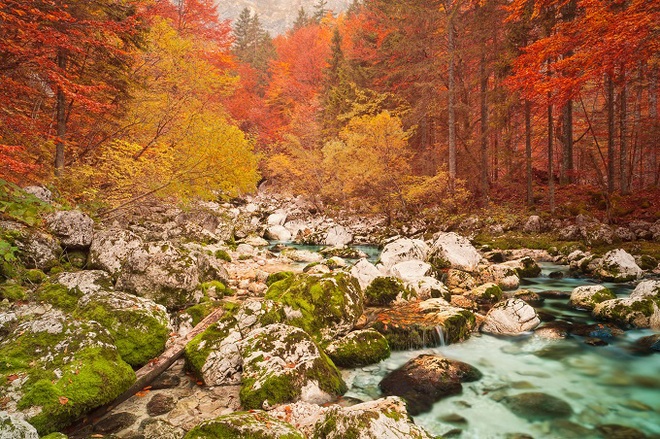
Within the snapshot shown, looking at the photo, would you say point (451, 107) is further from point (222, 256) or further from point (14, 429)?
point (14, 429)

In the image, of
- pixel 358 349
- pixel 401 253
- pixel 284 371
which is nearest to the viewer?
pixel 284 371

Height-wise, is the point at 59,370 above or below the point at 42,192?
below

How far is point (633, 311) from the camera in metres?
7.38

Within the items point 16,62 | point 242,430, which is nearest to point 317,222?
point 16,62

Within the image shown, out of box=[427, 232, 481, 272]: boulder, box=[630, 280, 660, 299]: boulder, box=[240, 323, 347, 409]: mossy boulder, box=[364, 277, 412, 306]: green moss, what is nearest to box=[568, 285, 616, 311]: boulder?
box=[630, 280, 660, 299]: boulder

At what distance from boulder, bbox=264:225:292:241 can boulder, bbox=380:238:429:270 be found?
11.3 meters

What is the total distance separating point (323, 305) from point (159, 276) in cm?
→ 370

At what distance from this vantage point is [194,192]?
12406mm

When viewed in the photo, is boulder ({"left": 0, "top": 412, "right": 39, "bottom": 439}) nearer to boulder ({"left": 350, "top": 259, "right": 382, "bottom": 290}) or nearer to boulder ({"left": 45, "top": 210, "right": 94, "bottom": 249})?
boulder ({"left": 45, "top": 210, "right": 94, "bottom": 249})

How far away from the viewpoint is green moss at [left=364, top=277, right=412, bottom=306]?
352 inches

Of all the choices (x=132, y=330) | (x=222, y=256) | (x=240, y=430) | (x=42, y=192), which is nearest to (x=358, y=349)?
(x=240, y=430)

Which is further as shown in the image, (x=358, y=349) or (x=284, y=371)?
(x=358, y=349)

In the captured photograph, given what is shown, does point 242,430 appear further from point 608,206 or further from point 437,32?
point 437,32

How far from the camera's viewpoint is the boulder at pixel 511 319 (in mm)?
7516
